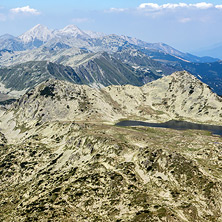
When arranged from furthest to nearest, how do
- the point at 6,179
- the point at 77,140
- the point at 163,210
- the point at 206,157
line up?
1. the point at 77,140
2. the point at 6,179
3. the point at 206,157
4. the point at 163,210

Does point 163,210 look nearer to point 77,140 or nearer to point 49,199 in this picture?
point 49,199

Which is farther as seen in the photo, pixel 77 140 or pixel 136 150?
pixel 77 140

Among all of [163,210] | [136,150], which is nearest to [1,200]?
[136,150]

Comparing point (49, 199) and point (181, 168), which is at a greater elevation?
point (181, 168)

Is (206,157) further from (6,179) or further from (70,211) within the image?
(6,179)

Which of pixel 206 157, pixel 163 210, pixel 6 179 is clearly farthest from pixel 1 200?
pixel 206 157

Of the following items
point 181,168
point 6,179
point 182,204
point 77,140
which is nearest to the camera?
point 182,204

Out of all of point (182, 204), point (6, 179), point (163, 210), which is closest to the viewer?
point (163, 210)

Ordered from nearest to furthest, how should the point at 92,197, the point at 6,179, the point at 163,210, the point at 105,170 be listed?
1. the point at 163,210
2. the point at 92,197
3. the point at 105,170
4. the point at 6,179

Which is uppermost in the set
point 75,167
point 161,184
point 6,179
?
point 161,184
